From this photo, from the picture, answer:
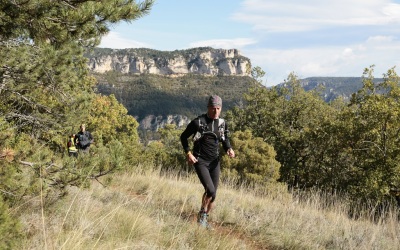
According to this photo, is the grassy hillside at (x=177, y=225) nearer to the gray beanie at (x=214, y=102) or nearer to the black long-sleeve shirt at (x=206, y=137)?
the black long-sleeve shirt at (x=206, y=137)

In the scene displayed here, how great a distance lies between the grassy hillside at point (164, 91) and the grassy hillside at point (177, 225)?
470ft

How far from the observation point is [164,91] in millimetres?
174375

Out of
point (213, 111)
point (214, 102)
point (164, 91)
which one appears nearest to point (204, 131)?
point (213, 111)

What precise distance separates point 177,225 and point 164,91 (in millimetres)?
172457

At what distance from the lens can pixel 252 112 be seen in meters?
29.7

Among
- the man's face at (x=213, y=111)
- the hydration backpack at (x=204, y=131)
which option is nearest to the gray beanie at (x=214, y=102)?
the man's face at (x=213, y=111)

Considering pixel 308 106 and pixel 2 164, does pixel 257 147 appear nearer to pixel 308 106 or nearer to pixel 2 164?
pixel 308 106

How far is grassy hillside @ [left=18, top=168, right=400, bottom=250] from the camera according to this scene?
3119 mm

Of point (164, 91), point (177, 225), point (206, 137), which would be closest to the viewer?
point (177, 225)

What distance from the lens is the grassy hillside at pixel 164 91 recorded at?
527 feet

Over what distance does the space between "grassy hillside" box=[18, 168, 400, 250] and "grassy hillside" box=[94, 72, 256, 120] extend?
143287mm

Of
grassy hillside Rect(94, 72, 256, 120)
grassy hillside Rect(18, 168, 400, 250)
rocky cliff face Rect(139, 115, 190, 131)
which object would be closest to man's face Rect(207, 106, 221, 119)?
grassy hillside Rect(18, 168, 400, 250)

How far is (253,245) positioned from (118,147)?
2.01 metres

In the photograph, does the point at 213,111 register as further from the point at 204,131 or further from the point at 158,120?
the point at 158,120
